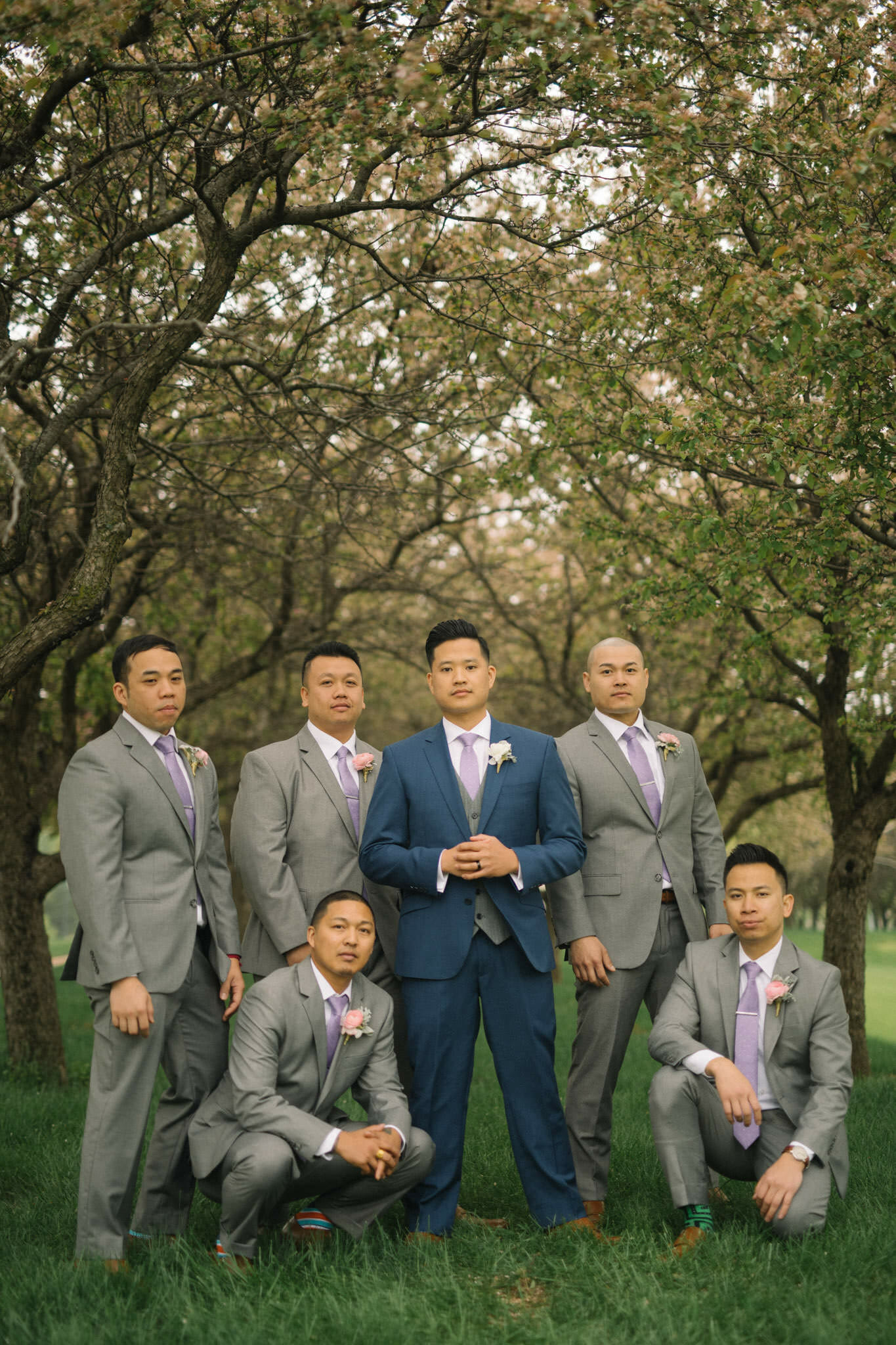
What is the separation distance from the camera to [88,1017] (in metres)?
15.1

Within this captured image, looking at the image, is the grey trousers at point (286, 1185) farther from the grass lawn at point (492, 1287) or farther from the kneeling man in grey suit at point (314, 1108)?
the grass lawn at point (492, 1287)

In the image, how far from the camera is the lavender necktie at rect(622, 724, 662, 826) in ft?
17.2

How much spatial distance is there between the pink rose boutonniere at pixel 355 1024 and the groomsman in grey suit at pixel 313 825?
40 centimetres

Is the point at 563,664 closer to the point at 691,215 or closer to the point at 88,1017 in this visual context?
the point at 88,1017

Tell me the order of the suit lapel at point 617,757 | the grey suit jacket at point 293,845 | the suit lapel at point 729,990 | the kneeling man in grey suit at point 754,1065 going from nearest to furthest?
the kneeling man in grey suit at point 754,1065 → the suit lapel at point 729,990 → the grey suit jacket at point 293,845 → the suit lapel at point 617,757

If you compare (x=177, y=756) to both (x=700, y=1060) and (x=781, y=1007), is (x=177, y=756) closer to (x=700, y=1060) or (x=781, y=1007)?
(x=700, y=1060)

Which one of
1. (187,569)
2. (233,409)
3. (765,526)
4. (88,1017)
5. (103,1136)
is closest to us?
(103,1136)

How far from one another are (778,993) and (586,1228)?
118cm

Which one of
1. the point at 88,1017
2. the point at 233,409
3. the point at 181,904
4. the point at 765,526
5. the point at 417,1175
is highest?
the point at 233,409

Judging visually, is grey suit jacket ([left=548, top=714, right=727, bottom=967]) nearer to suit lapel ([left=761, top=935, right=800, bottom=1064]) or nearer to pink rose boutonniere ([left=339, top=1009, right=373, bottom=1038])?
suit lapel ([left=761, top=935, right=800, bottom=1064])

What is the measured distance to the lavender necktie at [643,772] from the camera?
17.2 feet

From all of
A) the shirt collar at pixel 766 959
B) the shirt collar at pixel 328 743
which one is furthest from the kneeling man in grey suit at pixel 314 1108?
the shirt collar at pixel 766 959

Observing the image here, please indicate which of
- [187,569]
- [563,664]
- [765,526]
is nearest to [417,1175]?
[765,526]

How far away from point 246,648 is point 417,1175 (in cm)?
1202
